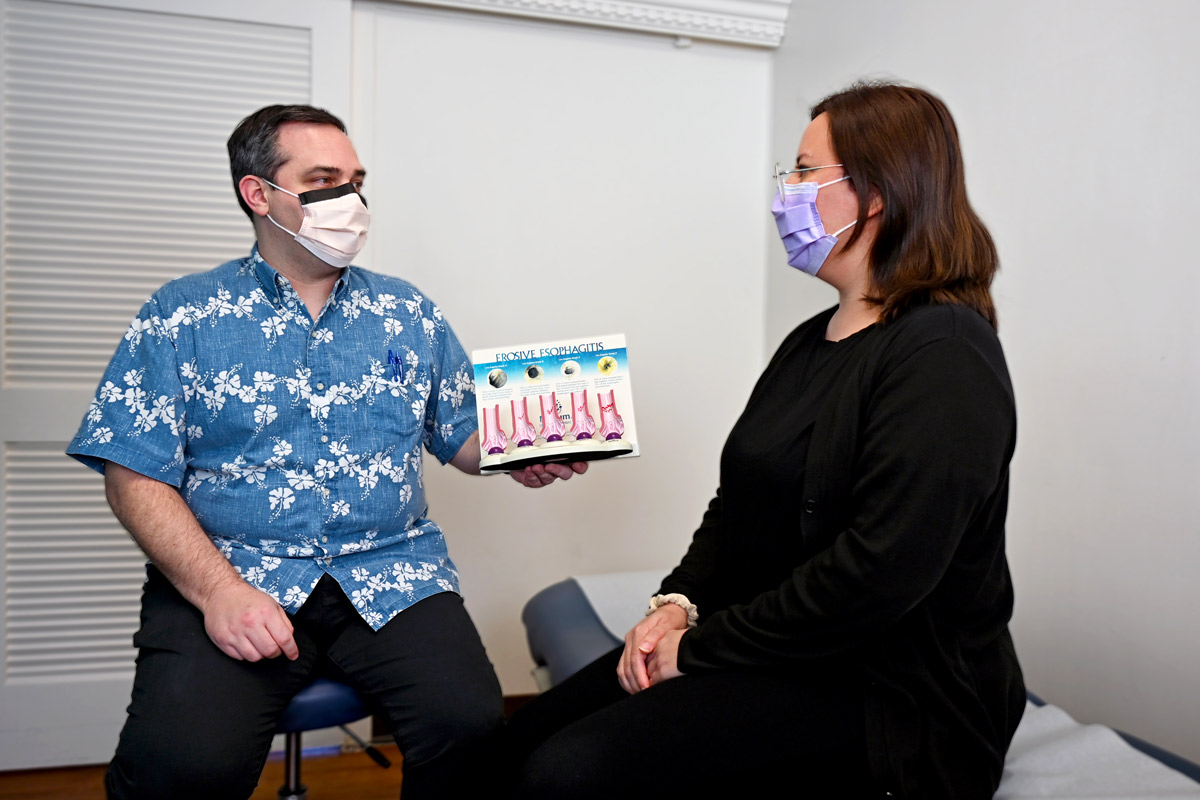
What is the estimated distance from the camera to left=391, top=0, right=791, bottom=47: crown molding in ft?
8.08

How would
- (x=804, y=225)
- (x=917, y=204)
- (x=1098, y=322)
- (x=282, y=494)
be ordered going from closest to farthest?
1. (x=917, y=204)
2. (x=804, y=225)
3. (x=282, y=494)
4. (x=1098, y=322)

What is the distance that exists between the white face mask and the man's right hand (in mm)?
582

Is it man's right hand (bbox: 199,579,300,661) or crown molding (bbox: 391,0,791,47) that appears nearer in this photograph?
man's right hand (bbox: 199,579,300,661)

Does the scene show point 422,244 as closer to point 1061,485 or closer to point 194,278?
point 194,278

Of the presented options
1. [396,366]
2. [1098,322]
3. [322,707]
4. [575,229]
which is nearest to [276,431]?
[396,366]

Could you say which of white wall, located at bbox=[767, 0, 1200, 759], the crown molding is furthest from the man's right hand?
the crown molding

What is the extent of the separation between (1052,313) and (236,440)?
154 cm

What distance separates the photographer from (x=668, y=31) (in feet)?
8.53

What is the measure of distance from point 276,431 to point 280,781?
110cm

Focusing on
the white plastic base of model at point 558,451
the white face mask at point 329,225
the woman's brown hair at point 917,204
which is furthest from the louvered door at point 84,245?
the woman's brown hair at point 917,204

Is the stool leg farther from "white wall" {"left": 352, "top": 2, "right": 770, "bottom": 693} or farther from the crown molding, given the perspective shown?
the crown molding

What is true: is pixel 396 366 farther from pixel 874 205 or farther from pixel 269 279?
pixel 874 205

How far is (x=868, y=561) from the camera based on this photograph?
1.05 m

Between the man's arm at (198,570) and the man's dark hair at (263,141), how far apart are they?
53 centimetres
